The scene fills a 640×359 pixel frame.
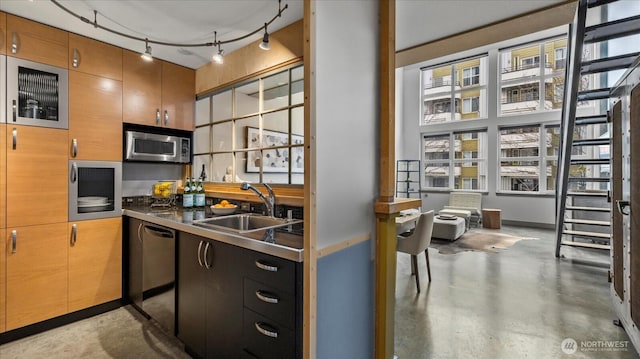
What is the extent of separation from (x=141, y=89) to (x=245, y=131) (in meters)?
1.11

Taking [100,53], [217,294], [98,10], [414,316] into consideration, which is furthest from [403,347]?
[100,53]

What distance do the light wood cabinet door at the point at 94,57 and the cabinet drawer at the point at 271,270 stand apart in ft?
7.69

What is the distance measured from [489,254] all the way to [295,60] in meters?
4.20

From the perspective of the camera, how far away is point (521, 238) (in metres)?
5.70

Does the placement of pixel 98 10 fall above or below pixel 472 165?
above

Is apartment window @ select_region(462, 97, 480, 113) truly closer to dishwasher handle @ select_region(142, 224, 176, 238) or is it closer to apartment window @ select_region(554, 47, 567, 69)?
apartment window @ select_region(554, 47, 567, 69)

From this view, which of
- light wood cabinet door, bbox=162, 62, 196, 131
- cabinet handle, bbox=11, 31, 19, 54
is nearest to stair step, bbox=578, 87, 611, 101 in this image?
light wood cabinet door, bbox=162, 62, 196, 131

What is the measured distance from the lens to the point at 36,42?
7.37 feet

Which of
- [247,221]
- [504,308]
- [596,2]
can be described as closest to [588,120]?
[596,2]

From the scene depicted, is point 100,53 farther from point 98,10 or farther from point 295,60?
point 295,60

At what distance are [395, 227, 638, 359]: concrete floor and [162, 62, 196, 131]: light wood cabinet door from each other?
297 cm

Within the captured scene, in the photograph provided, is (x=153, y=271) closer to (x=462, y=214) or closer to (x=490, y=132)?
(x=462, y=214)

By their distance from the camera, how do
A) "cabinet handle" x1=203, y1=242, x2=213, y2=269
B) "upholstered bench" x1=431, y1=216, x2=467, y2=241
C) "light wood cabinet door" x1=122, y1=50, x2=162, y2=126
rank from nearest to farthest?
"cabinet handle" x1=203, y1=242, x2=213, y2=269 → "light wood cabinet door" x1=122, y1=50, x2=162, y2=126 → "upholstered bench" x1=431, y1=216, x2=467, y2=241

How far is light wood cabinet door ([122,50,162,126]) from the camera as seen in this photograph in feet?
8.98
